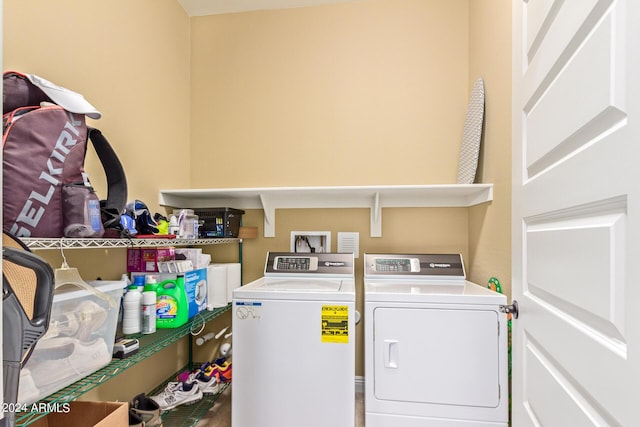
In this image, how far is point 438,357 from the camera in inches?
60.6

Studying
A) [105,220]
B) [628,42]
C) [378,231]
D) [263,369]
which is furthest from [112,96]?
[628,42]

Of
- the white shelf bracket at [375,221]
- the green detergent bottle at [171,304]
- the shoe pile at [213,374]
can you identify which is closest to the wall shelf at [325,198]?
the white shelf bracket at [375,221]

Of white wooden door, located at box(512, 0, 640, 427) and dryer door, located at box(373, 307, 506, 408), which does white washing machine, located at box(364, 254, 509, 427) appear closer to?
dryer door, located at box(373, 307, 506, 408)

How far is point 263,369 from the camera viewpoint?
1.61 m

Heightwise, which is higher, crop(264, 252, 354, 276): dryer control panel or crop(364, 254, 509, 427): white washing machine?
crop(264, 252, 354, 276): dryer control panel

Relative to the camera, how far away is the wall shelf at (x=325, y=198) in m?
2.07

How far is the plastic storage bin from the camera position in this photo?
2.99 feet

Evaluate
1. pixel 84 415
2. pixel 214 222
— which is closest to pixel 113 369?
pixel 84 415

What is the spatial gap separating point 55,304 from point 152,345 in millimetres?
436

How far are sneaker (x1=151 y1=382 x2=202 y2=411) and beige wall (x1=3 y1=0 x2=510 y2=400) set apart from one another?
145 mm

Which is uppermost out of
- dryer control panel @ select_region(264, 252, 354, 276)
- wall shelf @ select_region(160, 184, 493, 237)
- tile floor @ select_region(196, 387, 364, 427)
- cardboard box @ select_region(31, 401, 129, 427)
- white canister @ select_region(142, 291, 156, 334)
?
wall shelf @ select_region(160, 184, 493, 237)

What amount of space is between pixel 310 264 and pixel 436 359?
0.90m

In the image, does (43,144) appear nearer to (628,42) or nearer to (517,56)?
(628,42)

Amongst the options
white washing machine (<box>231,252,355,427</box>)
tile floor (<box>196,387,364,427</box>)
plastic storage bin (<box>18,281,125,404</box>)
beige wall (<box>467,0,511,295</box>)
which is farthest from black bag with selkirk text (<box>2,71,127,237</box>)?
beige wall (<box>467,0,511,295</box>)
